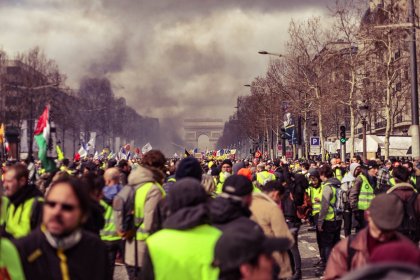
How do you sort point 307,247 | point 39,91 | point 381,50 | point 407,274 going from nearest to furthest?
point 407,274 → point 307,247 → point 381,50 → point 39,91

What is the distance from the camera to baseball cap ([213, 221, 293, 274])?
126 inches

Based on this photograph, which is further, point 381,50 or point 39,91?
point 39,91

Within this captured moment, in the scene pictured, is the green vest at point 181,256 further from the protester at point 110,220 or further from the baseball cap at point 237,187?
the protester at point 110,220

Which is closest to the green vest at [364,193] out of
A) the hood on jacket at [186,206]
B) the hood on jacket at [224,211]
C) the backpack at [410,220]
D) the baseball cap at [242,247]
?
the backpack at [410,220]

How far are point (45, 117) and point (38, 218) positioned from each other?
7571 mm

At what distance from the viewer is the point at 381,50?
1521 inches

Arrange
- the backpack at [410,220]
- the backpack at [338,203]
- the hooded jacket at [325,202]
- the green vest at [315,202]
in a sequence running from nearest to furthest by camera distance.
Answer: the backpack at [410,220] → the hooded jacket at [325,202] → the backpack at [338,203] → the green vest at [315,202]

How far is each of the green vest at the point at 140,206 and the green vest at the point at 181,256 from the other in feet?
10.5

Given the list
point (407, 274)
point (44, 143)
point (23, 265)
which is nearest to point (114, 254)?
point (44, 143)

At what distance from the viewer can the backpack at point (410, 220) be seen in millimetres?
10006

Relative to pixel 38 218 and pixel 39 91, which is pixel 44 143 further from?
pixel 39 91

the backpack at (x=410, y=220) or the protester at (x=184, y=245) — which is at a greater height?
the protester at (x=184, y=245)

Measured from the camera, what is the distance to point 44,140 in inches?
484

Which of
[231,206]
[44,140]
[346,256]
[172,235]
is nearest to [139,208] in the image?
[231,206]
